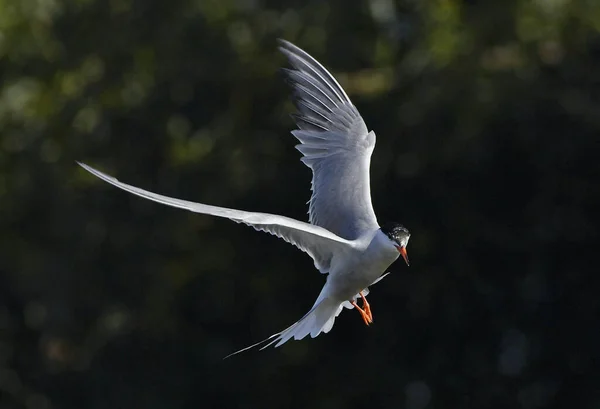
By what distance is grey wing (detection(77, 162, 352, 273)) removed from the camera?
4.91 meters

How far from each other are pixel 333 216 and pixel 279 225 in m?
0.83

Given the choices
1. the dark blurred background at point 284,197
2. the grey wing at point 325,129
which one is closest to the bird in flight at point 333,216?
the grey wing at point 325,129

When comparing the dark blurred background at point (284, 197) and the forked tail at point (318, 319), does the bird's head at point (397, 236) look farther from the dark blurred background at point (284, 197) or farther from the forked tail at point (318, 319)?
the dark blurred background at point (284, 197)

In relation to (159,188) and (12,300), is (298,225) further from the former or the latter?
(12,300)

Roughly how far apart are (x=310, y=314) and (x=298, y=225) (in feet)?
2.38

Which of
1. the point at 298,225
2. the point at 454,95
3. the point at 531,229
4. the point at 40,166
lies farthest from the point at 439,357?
the point at 298,225

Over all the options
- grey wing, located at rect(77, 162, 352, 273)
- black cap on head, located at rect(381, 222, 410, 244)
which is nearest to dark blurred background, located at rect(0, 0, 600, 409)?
grey wing, located at rect(77, 162, 352, 273)

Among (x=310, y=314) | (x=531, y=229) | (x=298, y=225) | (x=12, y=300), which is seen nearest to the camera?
(x=298, y=225)

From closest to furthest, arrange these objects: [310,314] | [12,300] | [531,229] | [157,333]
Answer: [310,314] → [531,229] → [157,333] → [12,300]

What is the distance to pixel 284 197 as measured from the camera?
1048 cm

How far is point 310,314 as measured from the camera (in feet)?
19.2

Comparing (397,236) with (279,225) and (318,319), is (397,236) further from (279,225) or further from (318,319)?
(318,319)

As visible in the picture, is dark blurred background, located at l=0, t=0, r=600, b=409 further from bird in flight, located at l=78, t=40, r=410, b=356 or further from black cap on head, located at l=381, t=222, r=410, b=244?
black cap on head, located at l=381, t=222, r=410, b=244

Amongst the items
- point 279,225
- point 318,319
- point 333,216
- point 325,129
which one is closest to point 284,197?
point 325,129
